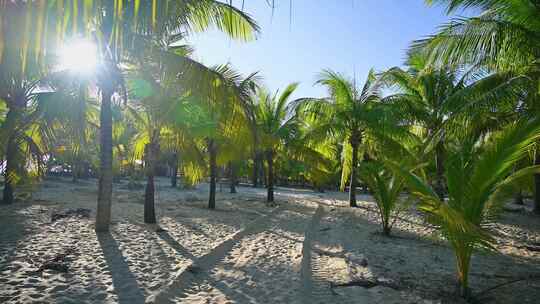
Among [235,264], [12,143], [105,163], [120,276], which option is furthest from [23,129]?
[235,264]

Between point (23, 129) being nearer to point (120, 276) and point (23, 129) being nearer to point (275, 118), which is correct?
point (120, 276)

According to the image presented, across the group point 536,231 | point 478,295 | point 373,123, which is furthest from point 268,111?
point 478,295

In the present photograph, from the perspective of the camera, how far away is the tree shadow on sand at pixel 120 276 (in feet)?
12.0

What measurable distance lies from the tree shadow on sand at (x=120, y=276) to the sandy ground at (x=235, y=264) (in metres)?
0.01

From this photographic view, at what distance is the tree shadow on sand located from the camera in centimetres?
365

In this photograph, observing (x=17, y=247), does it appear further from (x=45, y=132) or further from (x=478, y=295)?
(x=478, y=295)

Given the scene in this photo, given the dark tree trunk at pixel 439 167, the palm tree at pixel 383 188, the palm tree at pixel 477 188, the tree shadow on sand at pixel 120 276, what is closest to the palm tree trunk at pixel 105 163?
the tree shadow on sand at pixel 120 276

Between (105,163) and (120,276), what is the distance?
11.0 ft

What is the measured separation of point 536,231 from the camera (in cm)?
952

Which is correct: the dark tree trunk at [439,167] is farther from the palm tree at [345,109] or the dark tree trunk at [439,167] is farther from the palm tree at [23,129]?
the palm tree at [23,129]

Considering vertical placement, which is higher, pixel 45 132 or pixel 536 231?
pixel 45 132

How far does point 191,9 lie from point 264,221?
21.4 feet

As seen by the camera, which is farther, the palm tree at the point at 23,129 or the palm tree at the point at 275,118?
the palm tree at the point at 275,118

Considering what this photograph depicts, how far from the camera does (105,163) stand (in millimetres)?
6863
